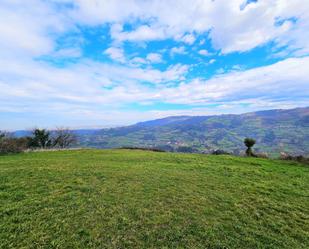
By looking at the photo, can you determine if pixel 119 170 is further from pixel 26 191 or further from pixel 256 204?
pixel 256 204

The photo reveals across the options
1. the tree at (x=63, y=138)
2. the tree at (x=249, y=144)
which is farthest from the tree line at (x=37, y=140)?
the tree at (x=249, y=144)

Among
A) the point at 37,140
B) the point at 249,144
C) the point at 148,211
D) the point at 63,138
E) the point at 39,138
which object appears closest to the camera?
the point at 148,211

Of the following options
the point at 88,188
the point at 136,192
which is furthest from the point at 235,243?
the point at 88,188

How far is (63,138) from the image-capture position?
42281 mm

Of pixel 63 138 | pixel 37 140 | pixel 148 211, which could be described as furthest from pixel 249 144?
pixel 63 138

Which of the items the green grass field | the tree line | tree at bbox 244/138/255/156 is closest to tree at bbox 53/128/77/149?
the tree line

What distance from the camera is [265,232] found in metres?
5.70

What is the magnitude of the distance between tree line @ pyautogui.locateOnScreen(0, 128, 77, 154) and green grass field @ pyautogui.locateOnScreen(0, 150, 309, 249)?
15.5m

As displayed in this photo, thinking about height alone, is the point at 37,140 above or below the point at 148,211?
above

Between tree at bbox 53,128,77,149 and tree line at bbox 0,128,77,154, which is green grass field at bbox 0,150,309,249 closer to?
tree line at bbox 0,128,77,154

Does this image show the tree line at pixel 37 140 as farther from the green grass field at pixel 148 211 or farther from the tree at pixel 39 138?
the green grass field at pixel 148 211

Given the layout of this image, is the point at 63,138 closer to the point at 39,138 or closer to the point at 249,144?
the point at 39,138

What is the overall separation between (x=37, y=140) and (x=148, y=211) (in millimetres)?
34796

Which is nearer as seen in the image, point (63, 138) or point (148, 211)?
point (148, 211)
